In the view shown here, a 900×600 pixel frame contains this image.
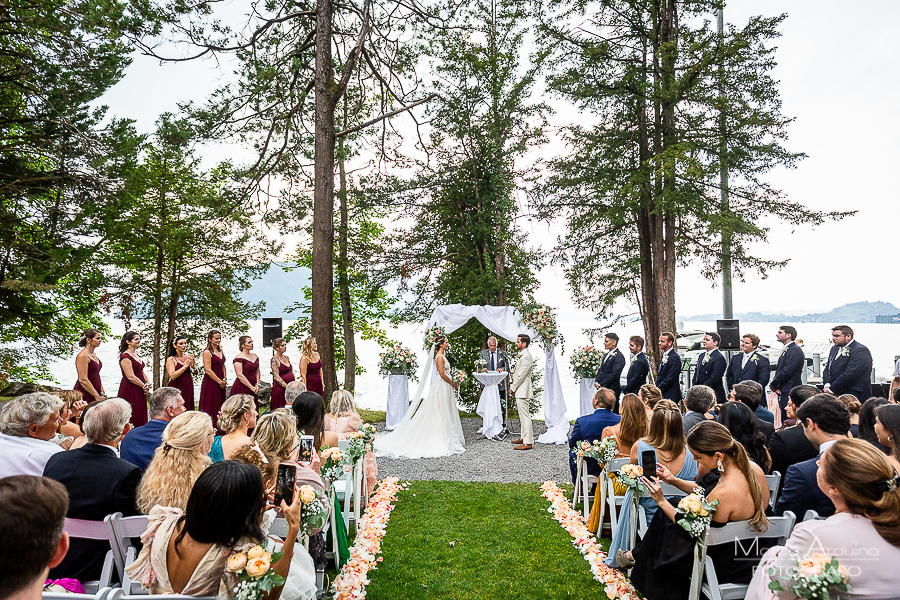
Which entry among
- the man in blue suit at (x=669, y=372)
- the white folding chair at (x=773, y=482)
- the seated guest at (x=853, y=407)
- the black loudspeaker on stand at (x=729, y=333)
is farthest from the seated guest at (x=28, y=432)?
the black loudspeaker on stand at (x=729, y=333)

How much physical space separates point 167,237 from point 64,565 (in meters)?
11.5

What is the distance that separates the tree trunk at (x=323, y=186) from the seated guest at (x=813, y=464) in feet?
24.2

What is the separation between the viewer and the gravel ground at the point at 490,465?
721cm

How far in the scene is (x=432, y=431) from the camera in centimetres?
901

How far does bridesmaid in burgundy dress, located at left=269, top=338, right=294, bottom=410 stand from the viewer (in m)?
8.38

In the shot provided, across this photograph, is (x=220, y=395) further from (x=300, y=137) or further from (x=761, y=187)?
(x=761, y=187)

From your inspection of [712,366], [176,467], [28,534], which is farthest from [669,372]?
[28,534]

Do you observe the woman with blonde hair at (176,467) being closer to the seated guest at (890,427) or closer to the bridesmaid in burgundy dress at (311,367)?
the seated guest at (890,427)

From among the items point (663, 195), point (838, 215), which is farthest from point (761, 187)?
point (663, 195)

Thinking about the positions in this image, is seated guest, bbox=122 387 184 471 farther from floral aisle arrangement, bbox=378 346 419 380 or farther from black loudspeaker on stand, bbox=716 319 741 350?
black loudspeaker on stand, bbox=716 319 741 350

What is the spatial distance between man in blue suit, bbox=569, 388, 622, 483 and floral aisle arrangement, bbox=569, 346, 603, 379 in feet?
14.4

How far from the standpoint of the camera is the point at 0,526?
1.21 meters

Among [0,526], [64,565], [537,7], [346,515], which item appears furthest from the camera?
[537,7]

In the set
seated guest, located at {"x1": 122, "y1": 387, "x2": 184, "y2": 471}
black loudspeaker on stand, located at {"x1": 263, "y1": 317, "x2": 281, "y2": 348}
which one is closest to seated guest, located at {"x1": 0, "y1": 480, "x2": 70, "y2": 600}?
seated guest, located at {"x1": 122, "y1": 387, "x2": 184, "y2": 471}
